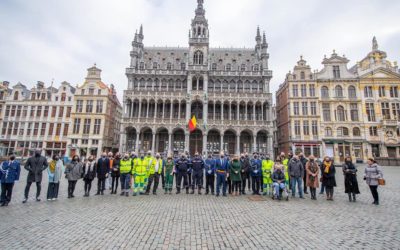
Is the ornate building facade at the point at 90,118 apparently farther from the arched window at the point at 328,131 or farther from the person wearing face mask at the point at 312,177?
the arched window at the point at 328,131

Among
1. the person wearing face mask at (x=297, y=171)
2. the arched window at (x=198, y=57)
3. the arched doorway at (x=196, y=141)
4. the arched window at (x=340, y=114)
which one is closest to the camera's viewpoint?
the person wearing face mask at (x=297, y=171)

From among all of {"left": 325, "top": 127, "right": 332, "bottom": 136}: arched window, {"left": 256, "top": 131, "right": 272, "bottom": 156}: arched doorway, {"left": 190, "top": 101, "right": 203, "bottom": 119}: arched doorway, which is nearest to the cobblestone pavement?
{"left": 256, "top": 131, "right": 272, "bottom": 156}: arched doorway

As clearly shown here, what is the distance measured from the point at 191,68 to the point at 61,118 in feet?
80.3

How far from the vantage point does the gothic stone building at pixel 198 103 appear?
1234 inches

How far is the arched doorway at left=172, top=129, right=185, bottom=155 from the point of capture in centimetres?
3262

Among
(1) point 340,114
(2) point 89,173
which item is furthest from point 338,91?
(2) point 89,173

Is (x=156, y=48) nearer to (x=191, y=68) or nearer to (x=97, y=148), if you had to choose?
(x=191, y=68)

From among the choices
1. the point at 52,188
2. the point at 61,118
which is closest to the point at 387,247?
the point at 52,188

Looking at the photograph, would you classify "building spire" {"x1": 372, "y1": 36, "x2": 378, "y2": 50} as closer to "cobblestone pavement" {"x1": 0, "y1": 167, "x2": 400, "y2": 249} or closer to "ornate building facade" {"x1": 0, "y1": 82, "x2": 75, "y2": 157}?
"cobblestone pavement" {"x1": 0, "y1": 167, "x2": 400, "y2": 249}

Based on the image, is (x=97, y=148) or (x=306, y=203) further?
(x=97, y=148)

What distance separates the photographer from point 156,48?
133ft

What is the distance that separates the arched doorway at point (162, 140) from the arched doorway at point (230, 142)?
33.1ft

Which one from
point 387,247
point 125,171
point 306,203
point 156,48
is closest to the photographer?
point 387,247

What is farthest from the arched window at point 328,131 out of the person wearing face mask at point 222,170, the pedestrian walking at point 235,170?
the person wearing face mask at point 222,170
